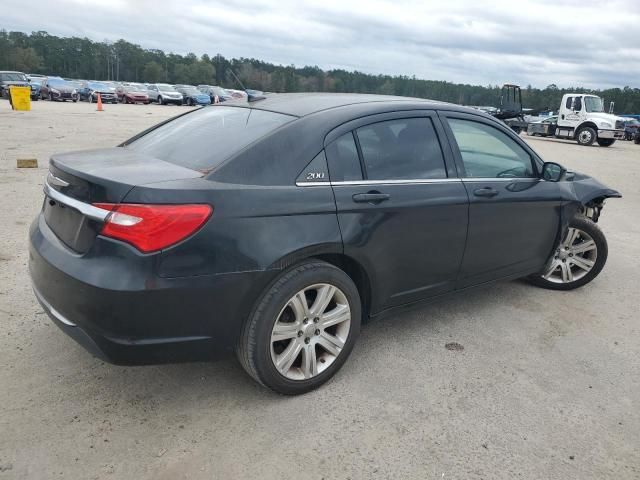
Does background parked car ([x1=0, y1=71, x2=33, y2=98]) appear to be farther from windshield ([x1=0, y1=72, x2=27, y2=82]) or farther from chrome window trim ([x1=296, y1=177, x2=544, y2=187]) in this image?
chrome window trim ([x1=296, y1=177, x2=544, y2=187])

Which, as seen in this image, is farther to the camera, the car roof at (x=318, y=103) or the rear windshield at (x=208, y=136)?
the car roof at (x=318, y=103)

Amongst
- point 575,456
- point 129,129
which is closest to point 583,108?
point 129,129

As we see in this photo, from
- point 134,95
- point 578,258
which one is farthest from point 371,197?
point 134,95

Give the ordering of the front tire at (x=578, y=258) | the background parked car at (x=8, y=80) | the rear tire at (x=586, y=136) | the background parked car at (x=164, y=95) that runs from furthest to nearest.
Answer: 1. the background parked car at (x=164, y=95)
2. the background parked car at (x=8, y=80)
3. the rear tire at (x=586, y=136)
4. the front tire at (x=578, y=258)

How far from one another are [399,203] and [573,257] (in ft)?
8.06

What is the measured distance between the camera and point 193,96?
43562 millimetres

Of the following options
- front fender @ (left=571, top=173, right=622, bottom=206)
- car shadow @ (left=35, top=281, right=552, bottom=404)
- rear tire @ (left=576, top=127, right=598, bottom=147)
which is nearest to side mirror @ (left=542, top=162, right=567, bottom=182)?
front fender @ (left=571, top=173, right=622, bottom=206)

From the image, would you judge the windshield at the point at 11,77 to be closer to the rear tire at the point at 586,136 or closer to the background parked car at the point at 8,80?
the background parked car at the point at 8,80

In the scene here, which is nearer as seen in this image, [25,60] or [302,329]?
[302,329]

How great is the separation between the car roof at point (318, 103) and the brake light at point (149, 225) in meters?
1.05

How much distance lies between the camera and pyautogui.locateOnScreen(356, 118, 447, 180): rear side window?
3.13 m

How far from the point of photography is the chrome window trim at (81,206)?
7.97 feet

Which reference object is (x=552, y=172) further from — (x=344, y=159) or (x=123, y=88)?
(x=123, y=88)

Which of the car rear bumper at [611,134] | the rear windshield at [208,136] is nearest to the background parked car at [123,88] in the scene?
the car rear bumper at [611,134]
